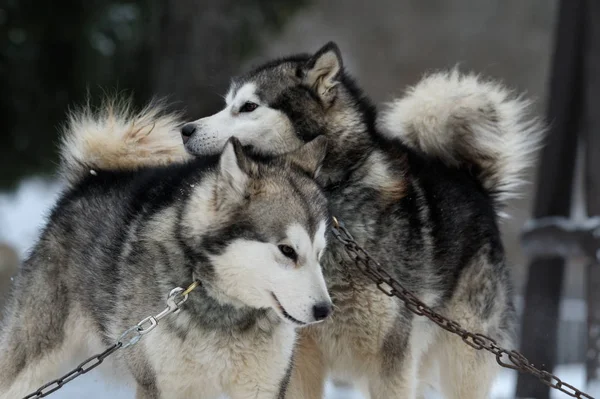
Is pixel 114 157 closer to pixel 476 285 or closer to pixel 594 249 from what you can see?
pixel 476 285

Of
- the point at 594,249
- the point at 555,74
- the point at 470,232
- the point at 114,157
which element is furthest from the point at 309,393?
the point at 555,74

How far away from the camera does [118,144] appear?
4.44 metres

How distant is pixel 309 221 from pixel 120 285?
884 mm

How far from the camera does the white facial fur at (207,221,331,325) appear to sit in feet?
10.3

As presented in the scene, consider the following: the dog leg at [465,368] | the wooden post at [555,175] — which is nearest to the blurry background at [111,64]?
the wooden post at [555,175]

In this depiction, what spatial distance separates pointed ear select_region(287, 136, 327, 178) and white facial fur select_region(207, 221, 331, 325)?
12.9 inches

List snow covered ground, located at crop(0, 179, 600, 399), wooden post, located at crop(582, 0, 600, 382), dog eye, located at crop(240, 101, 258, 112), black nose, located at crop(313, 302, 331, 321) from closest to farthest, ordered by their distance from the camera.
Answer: black nose, located at crop(313, 302, 331, 321), dog eye, located at crop(240, 101, 258, 112), snow covered ground, located at crop(0, 179, 600, 399), wooden post, located at crop(582, 0, 600, 382)

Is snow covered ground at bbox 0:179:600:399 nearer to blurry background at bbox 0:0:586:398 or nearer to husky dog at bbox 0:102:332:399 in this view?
blurry background at bbox 0:0:586:398

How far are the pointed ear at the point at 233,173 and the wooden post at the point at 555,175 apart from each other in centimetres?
358

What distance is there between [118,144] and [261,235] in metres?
1.47

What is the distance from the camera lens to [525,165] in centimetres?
500

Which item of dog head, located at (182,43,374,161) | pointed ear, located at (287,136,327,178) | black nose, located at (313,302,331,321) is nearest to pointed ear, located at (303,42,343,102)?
dog head, located at (182,43,374,161)

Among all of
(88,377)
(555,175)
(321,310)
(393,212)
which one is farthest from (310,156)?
(88,377)

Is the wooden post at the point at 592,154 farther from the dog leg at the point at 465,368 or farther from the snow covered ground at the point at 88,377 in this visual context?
the dog leg at the point at 465,368
